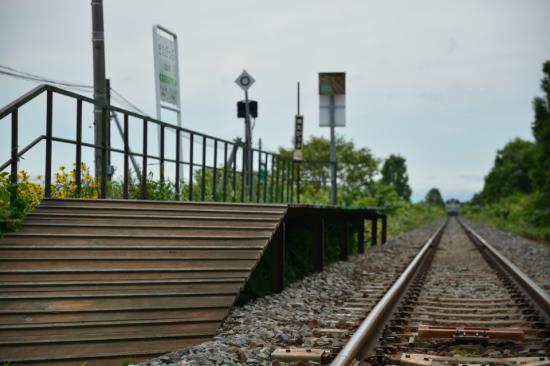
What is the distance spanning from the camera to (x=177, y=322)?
19.9ft

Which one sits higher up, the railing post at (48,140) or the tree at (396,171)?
the tree at (396,171)

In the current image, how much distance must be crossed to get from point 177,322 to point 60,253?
163 centimetres

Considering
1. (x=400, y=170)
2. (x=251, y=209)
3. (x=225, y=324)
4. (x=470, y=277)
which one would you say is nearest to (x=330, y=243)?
(x=470, y=277)

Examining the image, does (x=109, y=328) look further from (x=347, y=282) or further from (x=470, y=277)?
(x=470, y=277)

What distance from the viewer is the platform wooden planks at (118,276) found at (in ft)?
18.3

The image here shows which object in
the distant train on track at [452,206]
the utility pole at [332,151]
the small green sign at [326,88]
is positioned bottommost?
the distant train on track at [452,206]

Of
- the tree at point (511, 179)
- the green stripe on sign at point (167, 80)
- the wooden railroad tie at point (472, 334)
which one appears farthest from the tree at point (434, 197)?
the wooden railroad tie at point (472, 334)

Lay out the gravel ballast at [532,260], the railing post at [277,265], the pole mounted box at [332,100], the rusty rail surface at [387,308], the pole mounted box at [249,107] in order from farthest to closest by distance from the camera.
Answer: the pole mounted box at [332,100], the pole mounted box at [249,107], the gravel ballast at [532,260], the railing post at [277,265], the rusty rail surface at [387,308]

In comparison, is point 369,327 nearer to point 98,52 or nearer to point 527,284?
point 527,284

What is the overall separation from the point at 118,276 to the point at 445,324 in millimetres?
3175

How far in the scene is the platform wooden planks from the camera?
5582mm

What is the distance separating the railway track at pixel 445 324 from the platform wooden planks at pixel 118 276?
3.94ft

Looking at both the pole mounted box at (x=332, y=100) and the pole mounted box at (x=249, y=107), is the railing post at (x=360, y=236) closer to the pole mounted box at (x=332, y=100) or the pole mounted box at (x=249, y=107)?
the pole mounted box at (x=249, y=107)

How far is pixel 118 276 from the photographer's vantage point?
6711mm
